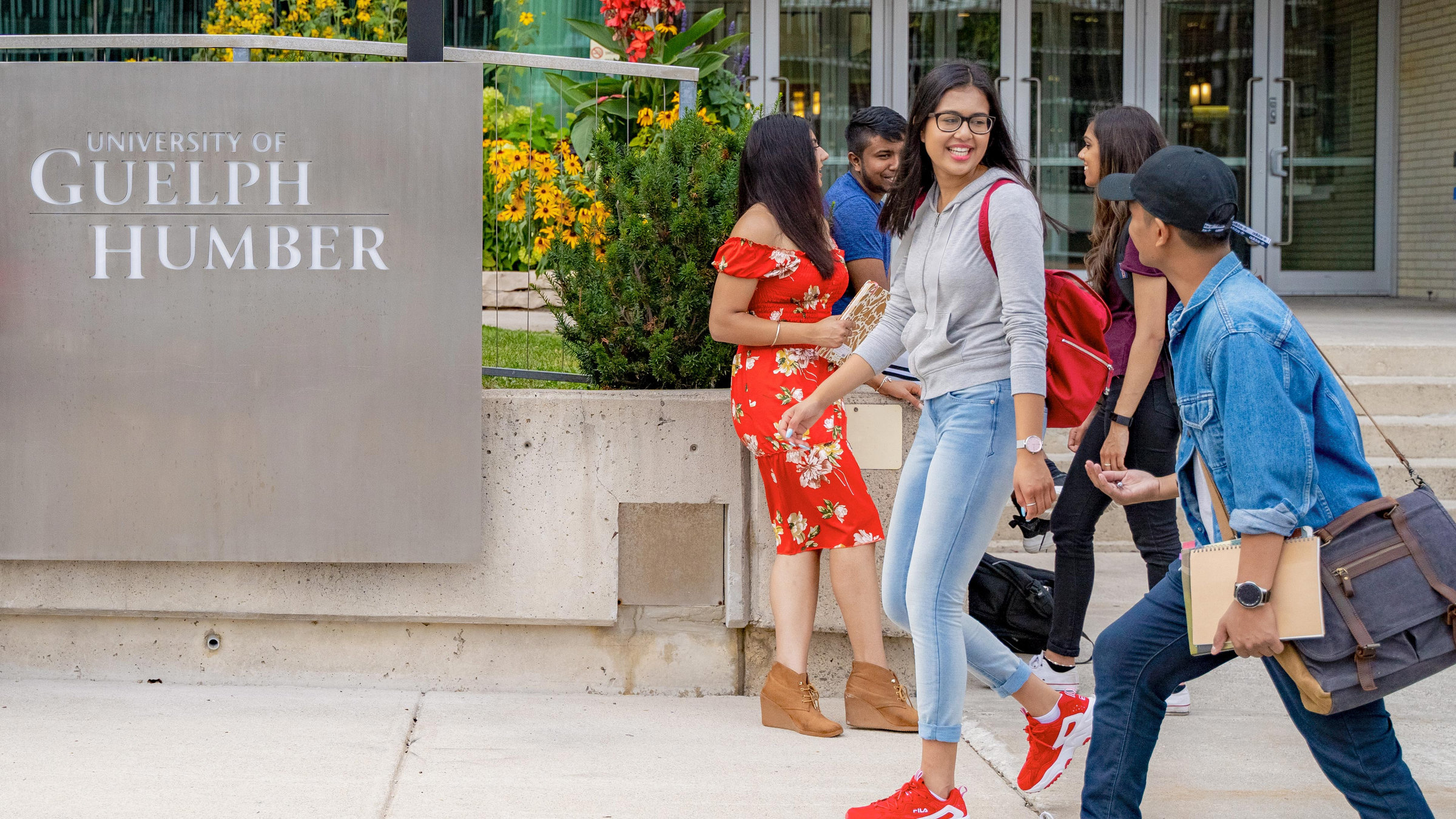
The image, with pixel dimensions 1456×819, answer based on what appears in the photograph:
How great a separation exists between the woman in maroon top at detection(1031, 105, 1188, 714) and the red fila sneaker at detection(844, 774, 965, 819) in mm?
829

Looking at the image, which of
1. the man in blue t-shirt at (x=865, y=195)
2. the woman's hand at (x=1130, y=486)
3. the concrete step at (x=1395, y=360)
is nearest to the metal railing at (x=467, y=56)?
the man in blue t-shirt at (x=865, y=195)

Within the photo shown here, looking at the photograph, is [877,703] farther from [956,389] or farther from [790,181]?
[790,181]

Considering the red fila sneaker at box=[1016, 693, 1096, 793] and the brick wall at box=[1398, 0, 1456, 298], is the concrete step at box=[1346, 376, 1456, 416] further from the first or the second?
the brick wall at box=[1398, 0, 1456, 298]

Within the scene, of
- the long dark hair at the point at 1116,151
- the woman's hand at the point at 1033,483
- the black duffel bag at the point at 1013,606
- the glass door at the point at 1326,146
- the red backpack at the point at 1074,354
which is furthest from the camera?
the glass door at the point at 1326,146

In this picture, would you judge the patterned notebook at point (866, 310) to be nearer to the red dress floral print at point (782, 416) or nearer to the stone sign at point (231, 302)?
the red dress floral print at point (782, 416)

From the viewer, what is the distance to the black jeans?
402 centimetres

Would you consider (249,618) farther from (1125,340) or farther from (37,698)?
(1125,340)

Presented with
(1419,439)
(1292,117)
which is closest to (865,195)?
(1419,439)

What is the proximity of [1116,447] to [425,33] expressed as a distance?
2.57 metres

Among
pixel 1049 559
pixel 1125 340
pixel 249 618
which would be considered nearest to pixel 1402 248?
pixel 1049 559

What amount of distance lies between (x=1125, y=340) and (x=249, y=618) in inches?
117

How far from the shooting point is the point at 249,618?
4371mm

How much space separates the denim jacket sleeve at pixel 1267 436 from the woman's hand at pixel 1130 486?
42 centimetres

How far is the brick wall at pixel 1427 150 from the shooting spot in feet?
38.5
